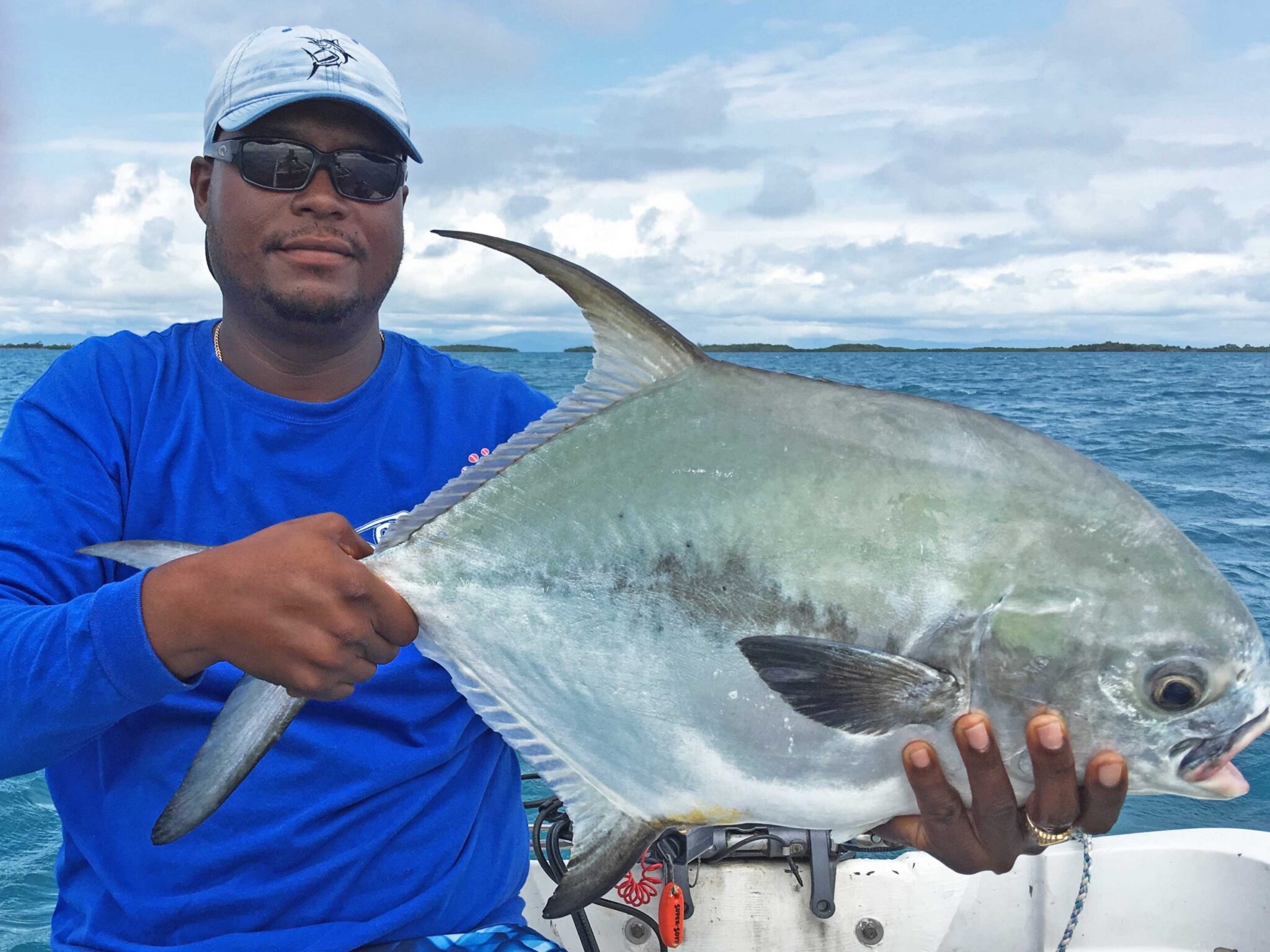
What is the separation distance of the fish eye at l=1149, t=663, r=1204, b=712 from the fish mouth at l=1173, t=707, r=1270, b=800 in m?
0.07

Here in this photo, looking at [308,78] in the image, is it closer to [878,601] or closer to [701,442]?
[701,442]

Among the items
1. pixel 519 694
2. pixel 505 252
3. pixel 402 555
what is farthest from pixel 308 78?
pixel 519 694

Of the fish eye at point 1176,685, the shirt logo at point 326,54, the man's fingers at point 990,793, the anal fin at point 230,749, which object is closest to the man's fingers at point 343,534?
the anal fin at point 230,749

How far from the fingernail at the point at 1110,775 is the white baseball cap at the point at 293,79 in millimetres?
1658

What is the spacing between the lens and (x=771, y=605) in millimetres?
1404

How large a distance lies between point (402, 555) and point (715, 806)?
0.61 metres

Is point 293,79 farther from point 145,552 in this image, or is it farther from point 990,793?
point 990,793

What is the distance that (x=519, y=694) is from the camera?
5.21ft

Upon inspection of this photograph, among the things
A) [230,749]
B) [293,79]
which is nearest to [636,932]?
[230,749]

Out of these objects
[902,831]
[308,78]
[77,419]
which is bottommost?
[902,831]

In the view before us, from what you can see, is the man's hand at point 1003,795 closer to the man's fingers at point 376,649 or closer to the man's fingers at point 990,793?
the man's fingers at point 990,793

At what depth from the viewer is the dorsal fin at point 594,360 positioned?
151 centimetres

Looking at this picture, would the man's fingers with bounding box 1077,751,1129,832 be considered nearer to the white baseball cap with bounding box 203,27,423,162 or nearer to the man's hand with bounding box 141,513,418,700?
the man's hand with bounding box 141,513,418,700

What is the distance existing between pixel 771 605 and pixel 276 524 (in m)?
0.74
